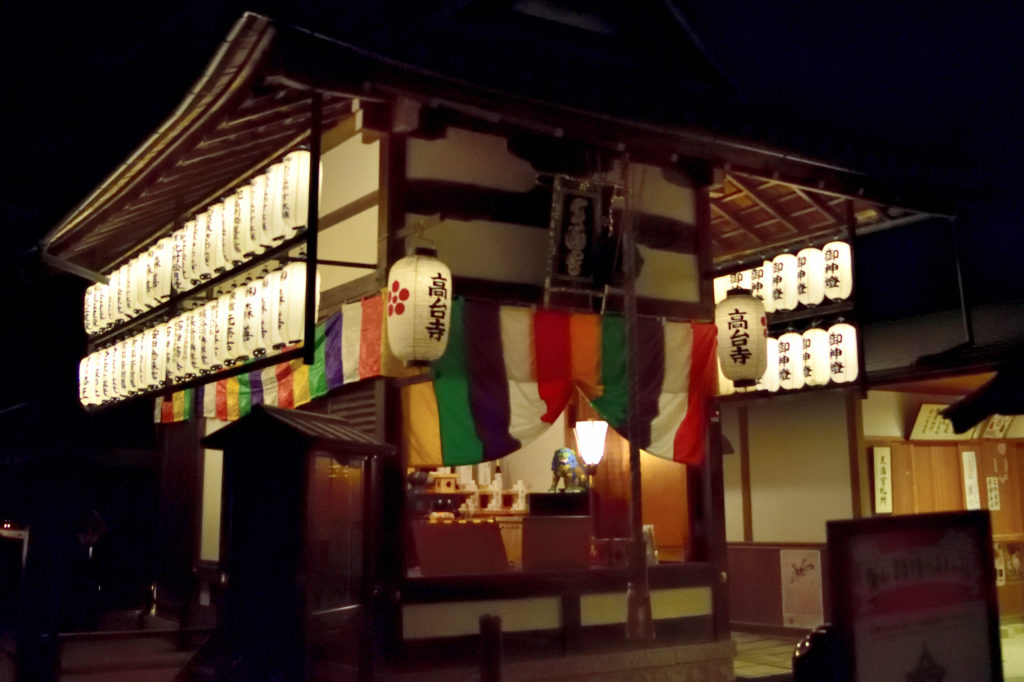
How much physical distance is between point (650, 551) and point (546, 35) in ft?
36.5

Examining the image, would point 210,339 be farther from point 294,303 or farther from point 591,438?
point 591,438

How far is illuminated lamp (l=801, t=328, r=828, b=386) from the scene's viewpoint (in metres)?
15.6

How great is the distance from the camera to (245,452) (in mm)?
8742

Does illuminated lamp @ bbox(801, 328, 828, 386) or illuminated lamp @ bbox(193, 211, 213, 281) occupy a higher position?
illuminated lamp @ bbox(193, 211, 213, 281)

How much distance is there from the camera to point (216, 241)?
12180 millimetres

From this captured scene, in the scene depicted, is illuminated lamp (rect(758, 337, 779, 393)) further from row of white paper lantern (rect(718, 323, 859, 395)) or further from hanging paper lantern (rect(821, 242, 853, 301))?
hanging paper lantern (rect(821, 242, 853, 301))

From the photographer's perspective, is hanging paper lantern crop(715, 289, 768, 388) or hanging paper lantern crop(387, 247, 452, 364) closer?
hanging paper lantern crop(387, 247, 452, 364)

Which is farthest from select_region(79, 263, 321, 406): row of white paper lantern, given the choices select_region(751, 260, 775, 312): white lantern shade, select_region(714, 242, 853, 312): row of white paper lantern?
select_region(751, 260, 775, 312): white lantern shade

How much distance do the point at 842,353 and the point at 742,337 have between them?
13.7 ft

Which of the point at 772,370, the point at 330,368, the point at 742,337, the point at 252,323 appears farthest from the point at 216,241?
the point at 772,370

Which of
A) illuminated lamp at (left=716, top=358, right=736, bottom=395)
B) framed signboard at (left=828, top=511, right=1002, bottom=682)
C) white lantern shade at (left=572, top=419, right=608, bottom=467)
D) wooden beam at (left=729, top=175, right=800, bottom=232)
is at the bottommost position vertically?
framed signboard at (left=828, top=511, right=1002, bottom=682)

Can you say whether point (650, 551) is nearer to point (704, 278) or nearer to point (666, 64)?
point (704, 278)

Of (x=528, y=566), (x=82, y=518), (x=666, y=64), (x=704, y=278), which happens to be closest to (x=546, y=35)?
(x=666, y=64)

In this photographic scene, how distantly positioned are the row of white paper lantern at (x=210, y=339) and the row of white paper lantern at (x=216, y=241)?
0.45m
